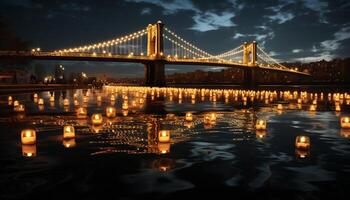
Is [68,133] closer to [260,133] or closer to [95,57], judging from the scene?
[260,133]

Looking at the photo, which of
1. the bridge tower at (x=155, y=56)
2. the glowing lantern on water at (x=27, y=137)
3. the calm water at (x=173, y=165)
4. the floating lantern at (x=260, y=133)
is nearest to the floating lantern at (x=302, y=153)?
the calm water at (x=173, y=165)

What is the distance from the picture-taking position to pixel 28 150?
483 inches

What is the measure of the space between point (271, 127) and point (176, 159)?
9195 millimetres

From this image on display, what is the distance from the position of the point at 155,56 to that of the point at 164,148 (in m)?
92.3

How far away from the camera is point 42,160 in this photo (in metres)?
10.8

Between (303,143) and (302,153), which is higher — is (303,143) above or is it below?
above

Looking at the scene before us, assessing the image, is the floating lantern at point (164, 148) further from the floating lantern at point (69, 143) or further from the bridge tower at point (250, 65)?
the bridge tower at point (250, 65)

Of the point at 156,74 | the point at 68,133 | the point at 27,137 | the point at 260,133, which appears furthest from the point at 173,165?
the point at 156,74

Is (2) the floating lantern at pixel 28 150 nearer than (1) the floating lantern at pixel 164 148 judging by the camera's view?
Yes

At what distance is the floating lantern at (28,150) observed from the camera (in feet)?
38.2

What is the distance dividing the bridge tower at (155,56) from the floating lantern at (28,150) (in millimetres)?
88068

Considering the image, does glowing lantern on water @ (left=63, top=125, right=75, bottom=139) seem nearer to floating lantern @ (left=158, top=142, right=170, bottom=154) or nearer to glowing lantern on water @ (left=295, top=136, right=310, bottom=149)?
floating lantern @ (left=158, top=142, right=170, bottom=154)

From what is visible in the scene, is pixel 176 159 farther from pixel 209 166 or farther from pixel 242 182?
pixel 242 182

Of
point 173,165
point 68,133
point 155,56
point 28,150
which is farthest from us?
point 155,56
